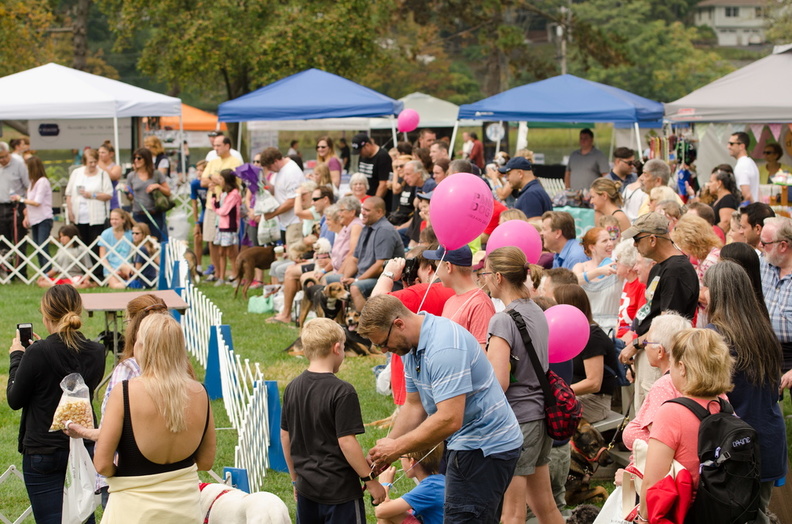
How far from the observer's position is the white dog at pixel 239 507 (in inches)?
160

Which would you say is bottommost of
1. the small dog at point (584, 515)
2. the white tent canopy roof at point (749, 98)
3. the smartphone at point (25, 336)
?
the small dog at point (584, 515)

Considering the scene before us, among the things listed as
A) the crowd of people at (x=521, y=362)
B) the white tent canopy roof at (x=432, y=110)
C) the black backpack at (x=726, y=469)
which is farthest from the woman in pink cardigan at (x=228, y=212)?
the white tent canopy roof at (x=432, y=110)

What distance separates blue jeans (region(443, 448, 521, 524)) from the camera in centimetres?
405

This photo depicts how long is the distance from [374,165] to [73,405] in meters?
8.92

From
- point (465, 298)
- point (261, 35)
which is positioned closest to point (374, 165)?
point (465, 298)

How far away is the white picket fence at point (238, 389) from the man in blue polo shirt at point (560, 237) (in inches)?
106

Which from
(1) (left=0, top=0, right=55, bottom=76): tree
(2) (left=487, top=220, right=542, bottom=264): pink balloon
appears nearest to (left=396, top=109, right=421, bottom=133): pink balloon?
(2) (left=487, top=220, right=542, bottom=264): pink balloon

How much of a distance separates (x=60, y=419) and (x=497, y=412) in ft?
7.04

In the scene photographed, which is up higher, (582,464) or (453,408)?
(453,408)

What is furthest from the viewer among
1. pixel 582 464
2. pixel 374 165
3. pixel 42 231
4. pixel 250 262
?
pixel 42 231

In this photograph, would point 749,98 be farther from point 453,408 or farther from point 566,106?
point 453,408

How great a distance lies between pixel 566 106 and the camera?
1469 cm

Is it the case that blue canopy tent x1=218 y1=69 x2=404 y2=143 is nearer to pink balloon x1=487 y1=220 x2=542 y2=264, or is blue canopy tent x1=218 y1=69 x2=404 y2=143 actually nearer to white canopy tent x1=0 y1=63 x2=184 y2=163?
white canopy tent x1=0 y1=63 x2=184 y2=163

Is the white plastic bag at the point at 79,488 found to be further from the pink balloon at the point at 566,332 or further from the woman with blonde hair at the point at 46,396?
the pink balloon at the point at 566,332
